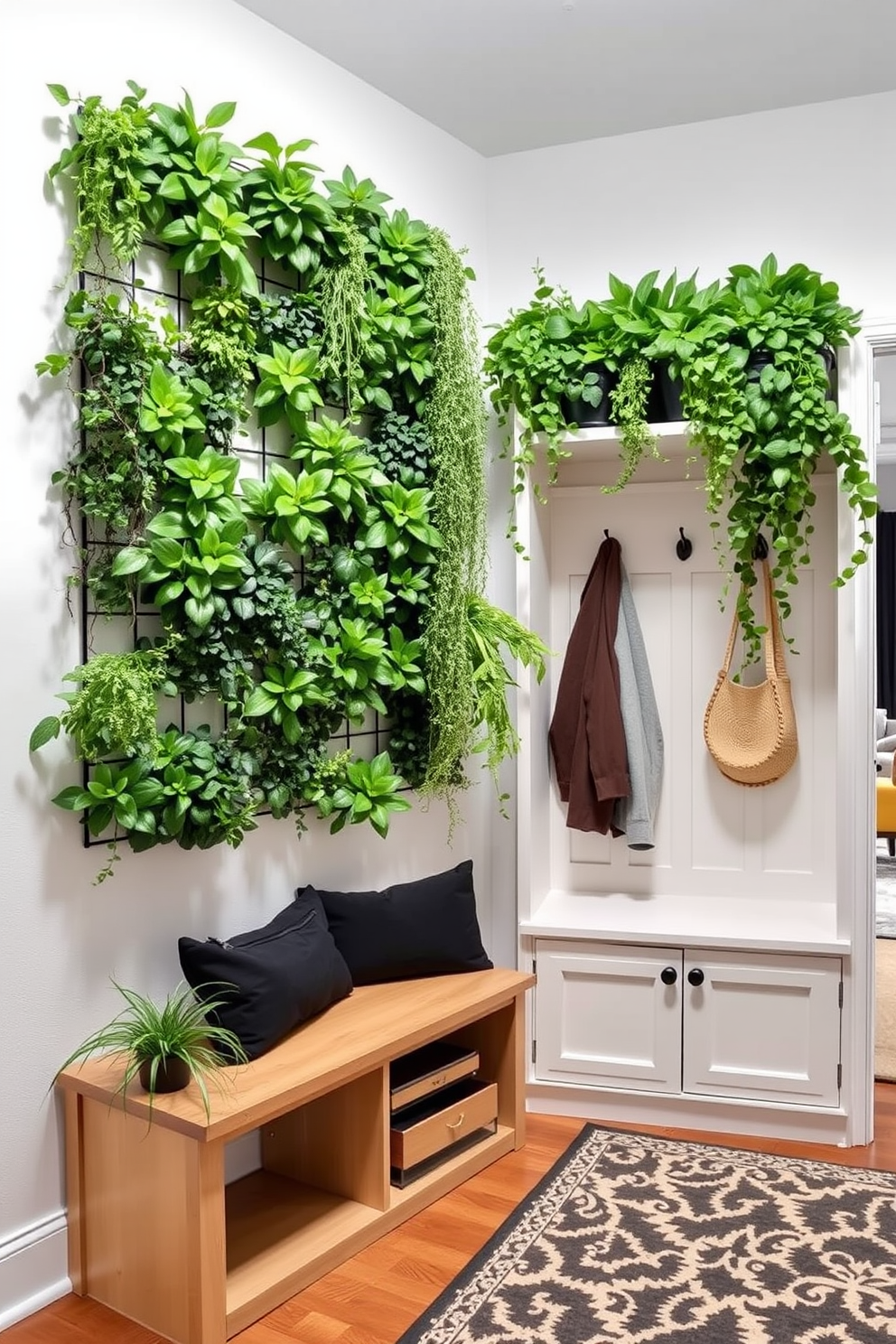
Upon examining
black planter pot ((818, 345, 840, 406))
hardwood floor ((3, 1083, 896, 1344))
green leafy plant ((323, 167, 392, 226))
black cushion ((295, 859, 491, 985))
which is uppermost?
green leafy plant ((323, 167, 392, 226))

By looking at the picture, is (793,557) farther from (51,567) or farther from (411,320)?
(51,567)

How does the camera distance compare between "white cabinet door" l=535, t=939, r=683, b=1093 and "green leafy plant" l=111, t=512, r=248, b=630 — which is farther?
"white cabinet door" l=535, t=939, r=683, b=1093

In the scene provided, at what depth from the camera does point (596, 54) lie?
304 centimetres

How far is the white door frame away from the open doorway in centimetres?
12

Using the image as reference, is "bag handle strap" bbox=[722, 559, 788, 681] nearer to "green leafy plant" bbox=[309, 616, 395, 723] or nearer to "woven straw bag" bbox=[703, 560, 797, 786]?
"woven straw bag" bbox=[703, 560, 797, 786]

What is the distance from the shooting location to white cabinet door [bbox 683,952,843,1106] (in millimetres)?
3066

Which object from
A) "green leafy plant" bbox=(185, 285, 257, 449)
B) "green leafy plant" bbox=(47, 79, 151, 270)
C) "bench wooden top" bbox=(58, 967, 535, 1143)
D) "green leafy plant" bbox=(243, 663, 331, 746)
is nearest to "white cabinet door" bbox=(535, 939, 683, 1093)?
"bench wooden top" bbox=(58, 967, 535, 1143)

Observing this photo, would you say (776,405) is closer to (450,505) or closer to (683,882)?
(450,505)

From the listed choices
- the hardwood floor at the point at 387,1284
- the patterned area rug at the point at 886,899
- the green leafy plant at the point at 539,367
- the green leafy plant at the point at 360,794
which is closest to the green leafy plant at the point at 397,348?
the green leafy plant at the point at 539,367

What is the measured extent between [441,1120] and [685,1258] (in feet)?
2.07

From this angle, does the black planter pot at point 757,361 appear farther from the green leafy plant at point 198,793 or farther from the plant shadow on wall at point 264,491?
the green leafy plant at point 198,793

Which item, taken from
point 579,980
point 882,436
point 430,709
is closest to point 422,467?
point 430,709

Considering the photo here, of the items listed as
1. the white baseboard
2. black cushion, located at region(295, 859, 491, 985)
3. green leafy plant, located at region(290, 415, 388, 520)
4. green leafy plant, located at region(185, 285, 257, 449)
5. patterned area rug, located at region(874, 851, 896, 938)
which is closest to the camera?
the white baseboard

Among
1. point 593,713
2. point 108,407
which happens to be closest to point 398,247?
point 108,407
